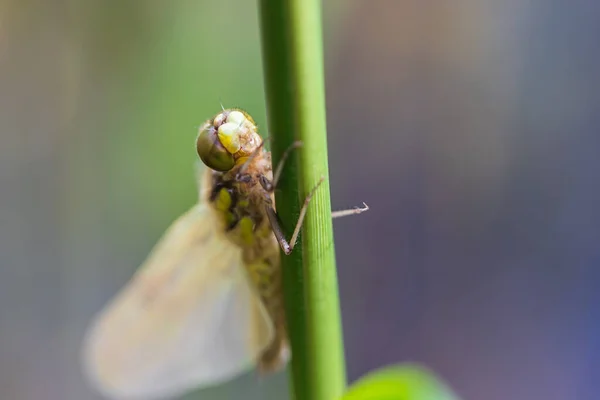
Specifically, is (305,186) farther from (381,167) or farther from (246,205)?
(381,167)

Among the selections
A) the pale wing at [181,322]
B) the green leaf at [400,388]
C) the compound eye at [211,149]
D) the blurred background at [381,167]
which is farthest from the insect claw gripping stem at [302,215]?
the blurred background at [381,167]

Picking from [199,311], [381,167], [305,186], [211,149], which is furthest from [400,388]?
[381,167]

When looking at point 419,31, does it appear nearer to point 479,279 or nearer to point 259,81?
point 259,81

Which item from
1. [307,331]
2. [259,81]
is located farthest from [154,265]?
[259,81]

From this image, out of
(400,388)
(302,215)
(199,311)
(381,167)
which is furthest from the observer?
(381,167)

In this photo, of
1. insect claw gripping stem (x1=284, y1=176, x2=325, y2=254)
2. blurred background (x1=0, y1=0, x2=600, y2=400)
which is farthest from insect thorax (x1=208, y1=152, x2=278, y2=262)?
blurred background (x1=0, y1=0, x2=600, y2=400)

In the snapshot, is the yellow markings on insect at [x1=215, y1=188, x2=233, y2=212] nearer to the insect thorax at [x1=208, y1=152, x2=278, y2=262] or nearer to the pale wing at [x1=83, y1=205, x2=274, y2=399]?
the insect thorax at [x1=208, y1=152, x2=278, y2=262]
